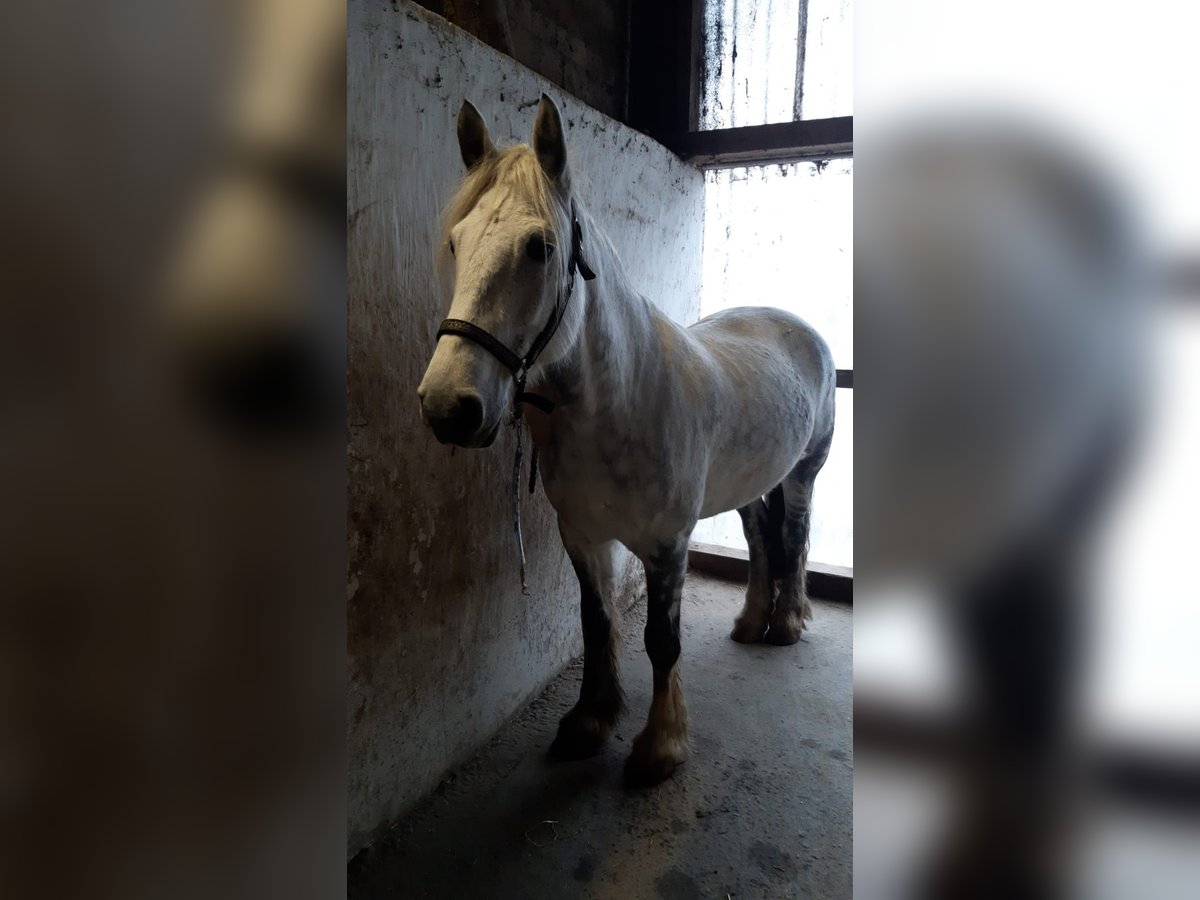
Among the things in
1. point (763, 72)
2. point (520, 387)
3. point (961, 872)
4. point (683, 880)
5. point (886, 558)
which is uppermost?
point (763, 72)

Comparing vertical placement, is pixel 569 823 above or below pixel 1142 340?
below

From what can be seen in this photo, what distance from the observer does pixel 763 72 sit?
3.05 metres

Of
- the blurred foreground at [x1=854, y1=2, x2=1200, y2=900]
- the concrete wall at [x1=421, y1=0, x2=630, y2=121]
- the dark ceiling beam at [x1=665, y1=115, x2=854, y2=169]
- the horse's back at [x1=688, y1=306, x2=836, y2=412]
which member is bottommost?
the blurred foreground at [x1=854, y1=2, x2=1200, y2=900]

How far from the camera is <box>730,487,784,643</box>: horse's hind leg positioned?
2.62 meters

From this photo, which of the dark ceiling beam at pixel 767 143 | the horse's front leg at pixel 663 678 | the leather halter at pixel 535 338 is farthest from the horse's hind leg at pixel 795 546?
the leather halter at pixel 535 338

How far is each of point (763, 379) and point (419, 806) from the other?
1.58 meters

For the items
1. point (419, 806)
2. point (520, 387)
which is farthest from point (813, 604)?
point (520, 387)

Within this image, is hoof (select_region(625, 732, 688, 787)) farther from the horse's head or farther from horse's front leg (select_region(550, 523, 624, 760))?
the horse's head

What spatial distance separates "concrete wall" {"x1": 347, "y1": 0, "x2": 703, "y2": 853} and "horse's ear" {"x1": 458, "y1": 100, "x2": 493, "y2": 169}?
0.21 metres

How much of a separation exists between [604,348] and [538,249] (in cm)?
36

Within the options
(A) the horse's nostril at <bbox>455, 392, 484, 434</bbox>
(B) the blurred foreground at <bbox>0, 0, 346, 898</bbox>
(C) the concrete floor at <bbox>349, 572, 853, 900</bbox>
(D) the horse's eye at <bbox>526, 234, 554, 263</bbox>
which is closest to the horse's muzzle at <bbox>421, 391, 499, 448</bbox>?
(A) the horse's nostril at <bbox>455, 392, 484, 434</bbox>

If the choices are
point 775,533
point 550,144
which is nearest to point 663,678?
point 775,533

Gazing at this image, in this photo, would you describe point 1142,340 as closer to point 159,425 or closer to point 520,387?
point 159,425

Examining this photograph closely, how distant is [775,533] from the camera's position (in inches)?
107
